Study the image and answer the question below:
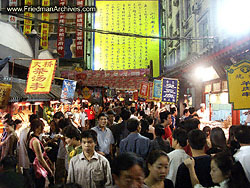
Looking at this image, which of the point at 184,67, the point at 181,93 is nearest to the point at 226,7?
the point at 184,67

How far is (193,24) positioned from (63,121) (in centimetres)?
1357

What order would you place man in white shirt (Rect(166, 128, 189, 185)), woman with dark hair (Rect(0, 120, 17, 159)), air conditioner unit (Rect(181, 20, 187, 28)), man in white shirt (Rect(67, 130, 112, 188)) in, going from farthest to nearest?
1. air conditioner unit (Rect(181, 20, 187, 28))
2. woman with dark hair (Rect(0, 120, 17, 159))
3. man in white shirt (Rect(166, 128, 189, 185))
4. man in white shirt (Rect(67, 130, 112, 188))

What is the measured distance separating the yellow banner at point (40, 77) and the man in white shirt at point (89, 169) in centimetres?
453

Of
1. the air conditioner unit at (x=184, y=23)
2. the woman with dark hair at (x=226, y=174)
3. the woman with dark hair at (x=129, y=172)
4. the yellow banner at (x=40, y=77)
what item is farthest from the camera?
the air conditioner unit at (x=184, y=23)

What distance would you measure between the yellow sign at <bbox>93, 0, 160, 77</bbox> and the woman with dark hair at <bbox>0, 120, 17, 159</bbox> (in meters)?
15.2

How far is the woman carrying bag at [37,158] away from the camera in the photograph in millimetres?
4480

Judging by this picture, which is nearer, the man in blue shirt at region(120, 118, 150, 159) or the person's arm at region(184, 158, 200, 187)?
the person's arm at region(184, 158, 200, 187)

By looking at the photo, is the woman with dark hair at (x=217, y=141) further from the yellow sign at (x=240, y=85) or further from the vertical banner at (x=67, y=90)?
the vertical banner at (x=67, y=90)

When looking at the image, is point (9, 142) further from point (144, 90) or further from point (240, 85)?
point (144, 90)

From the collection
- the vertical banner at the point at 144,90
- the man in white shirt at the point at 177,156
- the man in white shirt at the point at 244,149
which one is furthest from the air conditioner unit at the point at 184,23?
the man in white shirt at the point at 177,156

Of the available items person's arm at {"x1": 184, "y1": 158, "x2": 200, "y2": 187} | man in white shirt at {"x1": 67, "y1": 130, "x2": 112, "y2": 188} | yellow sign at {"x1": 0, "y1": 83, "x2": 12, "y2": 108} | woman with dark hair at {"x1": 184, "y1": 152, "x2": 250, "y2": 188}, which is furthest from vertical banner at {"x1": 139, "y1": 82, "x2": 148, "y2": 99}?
woman with dark hair at {"x1": 184, "y1": 152, "x2": 250, "y2": 188}

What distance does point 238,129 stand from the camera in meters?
3.68

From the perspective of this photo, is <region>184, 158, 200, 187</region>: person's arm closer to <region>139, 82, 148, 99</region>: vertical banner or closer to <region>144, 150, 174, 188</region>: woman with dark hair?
<region>144, 150, 174, 188</region>: woman with dark hair

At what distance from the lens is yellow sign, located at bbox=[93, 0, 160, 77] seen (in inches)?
787
